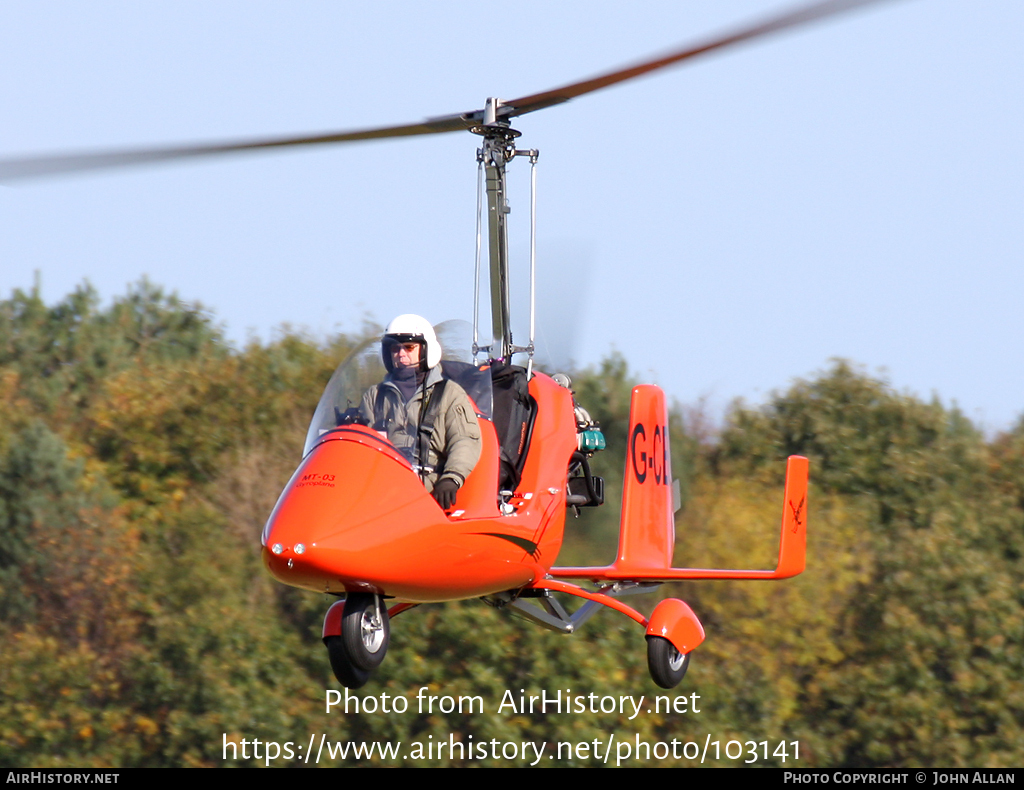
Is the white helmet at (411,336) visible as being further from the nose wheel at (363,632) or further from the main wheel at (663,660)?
the main wheel at (663,660)

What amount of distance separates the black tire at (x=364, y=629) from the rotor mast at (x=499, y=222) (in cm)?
203

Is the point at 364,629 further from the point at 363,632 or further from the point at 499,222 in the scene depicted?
the point at 499,222

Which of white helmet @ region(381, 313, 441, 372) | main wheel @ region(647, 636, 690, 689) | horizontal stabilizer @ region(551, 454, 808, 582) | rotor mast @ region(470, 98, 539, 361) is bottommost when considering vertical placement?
main wheel @ region(647, 636, 690, 689)

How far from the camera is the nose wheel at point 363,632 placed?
6.26m

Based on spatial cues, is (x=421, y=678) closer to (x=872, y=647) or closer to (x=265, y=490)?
(x=265, y=490)

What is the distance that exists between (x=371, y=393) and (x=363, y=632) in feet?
3.77

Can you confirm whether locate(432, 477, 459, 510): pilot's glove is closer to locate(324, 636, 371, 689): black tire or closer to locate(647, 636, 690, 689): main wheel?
locate(324, 636, 371, 689): black tire

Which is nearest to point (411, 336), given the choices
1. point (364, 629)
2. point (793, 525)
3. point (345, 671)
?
point (364, 629)

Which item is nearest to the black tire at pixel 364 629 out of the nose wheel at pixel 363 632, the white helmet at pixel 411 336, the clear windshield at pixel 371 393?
the nose wheel at pixel 363 632

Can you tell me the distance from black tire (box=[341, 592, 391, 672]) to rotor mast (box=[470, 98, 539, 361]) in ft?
6.65

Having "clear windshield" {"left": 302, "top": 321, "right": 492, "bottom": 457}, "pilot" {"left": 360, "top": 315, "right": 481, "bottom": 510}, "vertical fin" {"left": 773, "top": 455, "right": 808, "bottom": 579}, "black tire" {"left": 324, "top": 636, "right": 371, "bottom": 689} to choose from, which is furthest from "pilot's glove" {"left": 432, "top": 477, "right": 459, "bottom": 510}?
"vertical fin" {"left": 773, "top": 455, "right": 808, "bottom": 579}

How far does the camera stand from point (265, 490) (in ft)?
80.2

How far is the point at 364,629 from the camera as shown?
6.32 metres

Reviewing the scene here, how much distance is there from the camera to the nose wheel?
6.26 m
